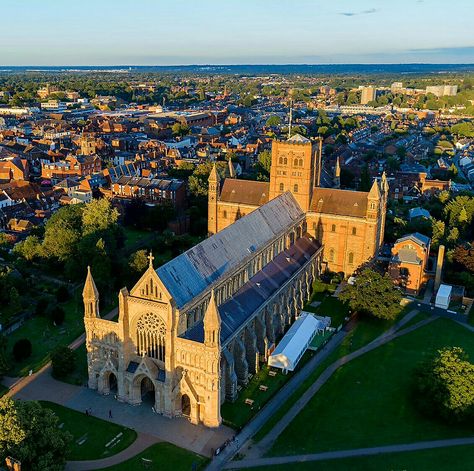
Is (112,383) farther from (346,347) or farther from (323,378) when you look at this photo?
(346,347)

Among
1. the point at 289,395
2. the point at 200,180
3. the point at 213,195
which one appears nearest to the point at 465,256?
the point at 213,195

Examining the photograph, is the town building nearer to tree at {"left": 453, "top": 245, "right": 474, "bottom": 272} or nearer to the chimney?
the chimney

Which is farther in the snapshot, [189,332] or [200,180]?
[200,180]

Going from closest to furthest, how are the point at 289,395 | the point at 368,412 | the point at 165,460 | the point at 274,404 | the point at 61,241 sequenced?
the point at 165,460, the point at 368,412, the point at 274,404, the point at 289,395, the point at 61,241

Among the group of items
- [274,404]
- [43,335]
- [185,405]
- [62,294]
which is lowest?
[274,404]

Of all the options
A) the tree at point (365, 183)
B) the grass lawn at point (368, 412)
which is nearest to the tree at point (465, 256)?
the grass lawn at point (368, 412)

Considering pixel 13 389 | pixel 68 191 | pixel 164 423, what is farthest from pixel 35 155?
pixel 164 423

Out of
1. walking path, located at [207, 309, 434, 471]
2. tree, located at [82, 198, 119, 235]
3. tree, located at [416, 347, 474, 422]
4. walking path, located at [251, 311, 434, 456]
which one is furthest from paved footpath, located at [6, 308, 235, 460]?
tree, located at [82, 198, 119, 235]
